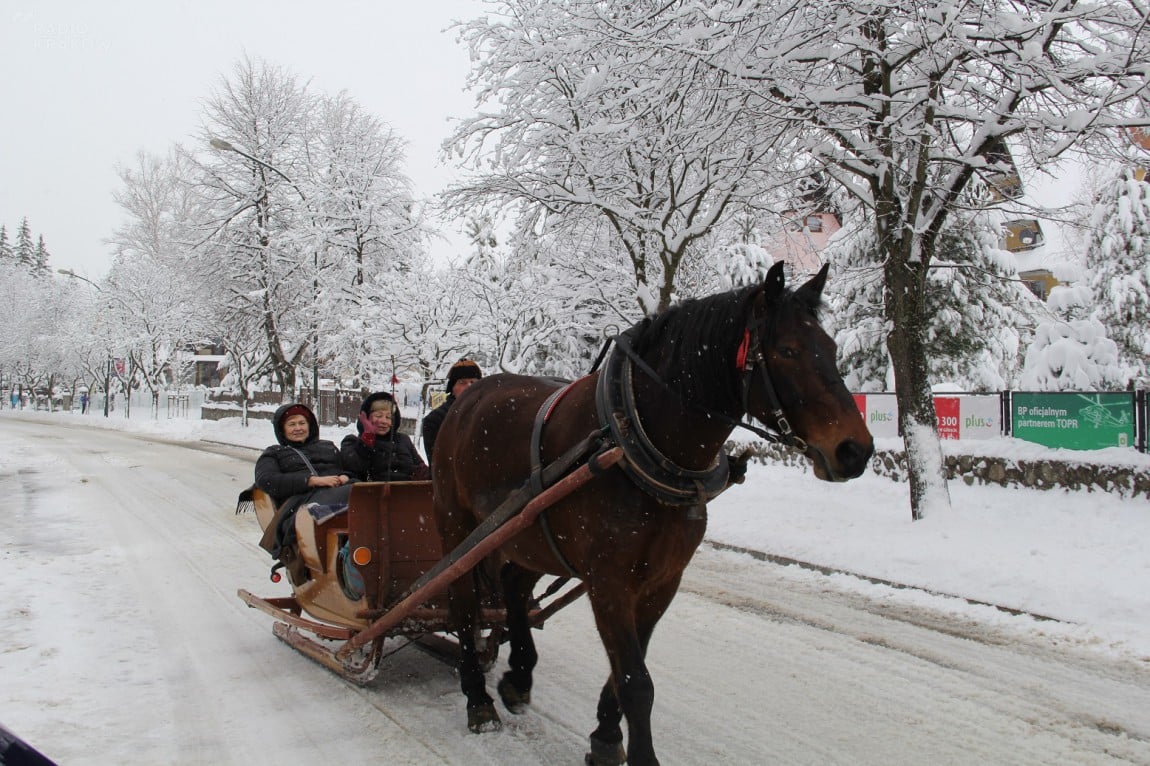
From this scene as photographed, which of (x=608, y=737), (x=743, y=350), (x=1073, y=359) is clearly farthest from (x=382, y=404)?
(x=1073, y=359)

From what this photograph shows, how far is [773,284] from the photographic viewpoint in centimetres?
278

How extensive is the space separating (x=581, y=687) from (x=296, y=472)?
2.29 m

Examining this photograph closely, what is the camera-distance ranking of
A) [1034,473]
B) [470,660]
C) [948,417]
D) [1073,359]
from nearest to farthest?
[470,660]
[1034,473]
[948,417]
[1073,359]

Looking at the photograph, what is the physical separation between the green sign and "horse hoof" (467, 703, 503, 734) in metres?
9.84

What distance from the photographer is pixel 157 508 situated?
1145cm

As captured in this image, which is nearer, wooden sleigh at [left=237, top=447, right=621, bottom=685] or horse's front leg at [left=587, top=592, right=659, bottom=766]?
horse's front leg at [left=587, top=592, right=659, bottom=766]

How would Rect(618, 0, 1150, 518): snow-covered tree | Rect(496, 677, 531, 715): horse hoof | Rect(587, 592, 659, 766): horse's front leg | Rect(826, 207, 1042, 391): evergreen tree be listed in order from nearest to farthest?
1. Rect(587, 592, 659, 766): horse's front leg
2. Rect(496, 677, 531, 715): horse hoof
3. Rect(618, 0, 1150, 518): snow-covered tree
4. Rect(826, 207, 1042, 391): evergreen tree

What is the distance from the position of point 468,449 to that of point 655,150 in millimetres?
7817

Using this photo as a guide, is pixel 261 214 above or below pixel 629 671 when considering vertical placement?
above

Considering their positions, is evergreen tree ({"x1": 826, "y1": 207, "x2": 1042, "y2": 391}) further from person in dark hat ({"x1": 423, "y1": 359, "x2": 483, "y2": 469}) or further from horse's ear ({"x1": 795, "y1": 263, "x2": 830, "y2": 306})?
horse's ear ({"x1": 795, "y1": 263, "x2": 830, "y2": 306})

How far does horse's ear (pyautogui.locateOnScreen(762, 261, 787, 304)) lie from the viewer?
107 inches

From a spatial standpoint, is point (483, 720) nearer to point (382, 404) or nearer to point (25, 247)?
point (382, 404)

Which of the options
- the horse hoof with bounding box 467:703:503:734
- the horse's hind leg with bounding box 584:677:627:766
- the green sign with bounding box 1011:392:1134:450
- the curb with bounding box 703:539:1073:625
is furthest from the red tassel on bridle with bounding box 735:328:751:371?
the green sign with bounding box 1011:392:1134:450

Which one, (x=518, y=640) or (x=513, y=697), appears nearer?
(x=513, y=697)
